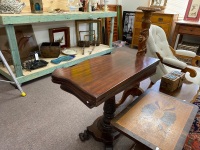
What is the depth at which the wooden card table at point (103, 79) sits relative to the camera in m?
0.76

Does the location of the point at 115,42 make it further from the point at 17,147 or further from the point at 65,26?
the point at 17,147

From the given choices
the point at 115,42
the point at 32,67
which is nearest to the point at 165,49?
the point at 32,67

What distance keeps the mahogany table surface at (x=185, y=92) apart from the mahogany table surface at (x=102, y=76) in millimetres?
180

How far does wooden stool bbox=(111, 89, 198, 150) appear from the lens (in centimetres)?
69

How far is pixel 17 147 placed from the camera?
1199 mm

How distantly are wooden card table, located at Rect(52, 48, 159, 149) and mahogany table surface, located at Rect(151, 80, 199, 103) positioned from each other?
0.59 feet

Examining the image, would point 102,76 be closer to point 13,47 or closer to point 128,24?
point 13,47

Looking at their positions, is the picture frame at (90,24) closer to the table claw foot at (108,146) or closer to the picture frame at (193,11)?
the picture frame at (193,11)

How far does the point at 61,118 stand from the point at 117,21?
3.12 m

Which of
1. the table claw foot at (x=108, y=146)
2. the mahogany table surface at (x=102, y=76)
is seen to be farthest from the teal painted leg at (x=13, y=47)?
the table claw foot at (x=108, y=146)

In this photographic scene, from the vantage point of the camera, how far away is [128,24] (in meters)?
4.03

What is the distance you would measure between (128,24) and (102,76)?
3.50m

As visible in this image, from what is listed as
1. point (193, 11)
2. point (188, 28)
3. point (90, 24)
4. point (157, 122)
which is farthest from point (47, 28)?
point (193, 11)

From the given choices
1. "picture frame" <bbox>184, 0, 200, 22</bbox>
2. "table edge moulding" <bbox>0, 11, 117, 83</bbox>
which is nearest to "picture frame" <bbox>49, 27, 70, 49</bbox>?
"table edge moulding" <bbox>0, 11, 117, 83</bbox>
